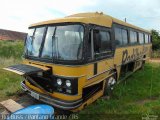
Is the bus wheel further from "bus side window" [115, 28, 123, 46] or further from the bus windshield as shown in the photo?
the bus windshield

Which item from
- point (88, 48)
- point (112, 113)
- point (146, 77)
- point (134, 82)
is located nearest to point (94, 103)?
point (112, 113)

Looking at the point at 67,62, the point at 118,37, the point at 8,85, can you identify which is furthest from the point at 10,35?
the point at 67,62

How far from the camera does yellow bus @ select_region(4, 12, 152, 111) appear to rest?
19.2 feet

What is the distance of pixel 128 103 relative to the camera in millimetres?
7332

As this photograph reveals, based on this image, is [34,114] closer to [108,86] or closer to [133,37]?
[108,86]

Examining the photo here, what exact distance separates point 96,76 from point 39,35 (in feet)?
7.03

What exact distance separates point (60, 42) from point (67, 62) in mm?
628

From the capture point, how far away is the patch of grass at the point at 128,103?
634 centimetres

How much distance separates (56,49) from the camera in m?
6.07

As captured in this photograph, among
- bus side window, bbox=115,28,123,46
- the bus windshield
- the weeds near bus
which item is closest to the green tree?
the weeds near bus

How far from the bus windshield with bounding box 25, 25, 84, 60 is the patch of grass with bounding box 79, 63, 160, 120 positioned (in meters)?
1.76

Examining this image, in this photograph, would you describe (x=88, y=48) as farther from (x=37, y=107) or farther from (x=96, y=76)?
(x=37, y=107)

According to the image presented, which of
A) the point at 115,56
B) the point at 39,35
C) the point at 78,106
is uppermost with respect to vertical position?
the point at 39,35

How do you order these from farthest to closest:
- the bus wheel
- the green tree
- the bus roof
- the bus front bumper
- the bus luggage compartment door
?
the green tree, the bus wheel, the bus roof, the bus front bumper, the bus luggage compartment door
